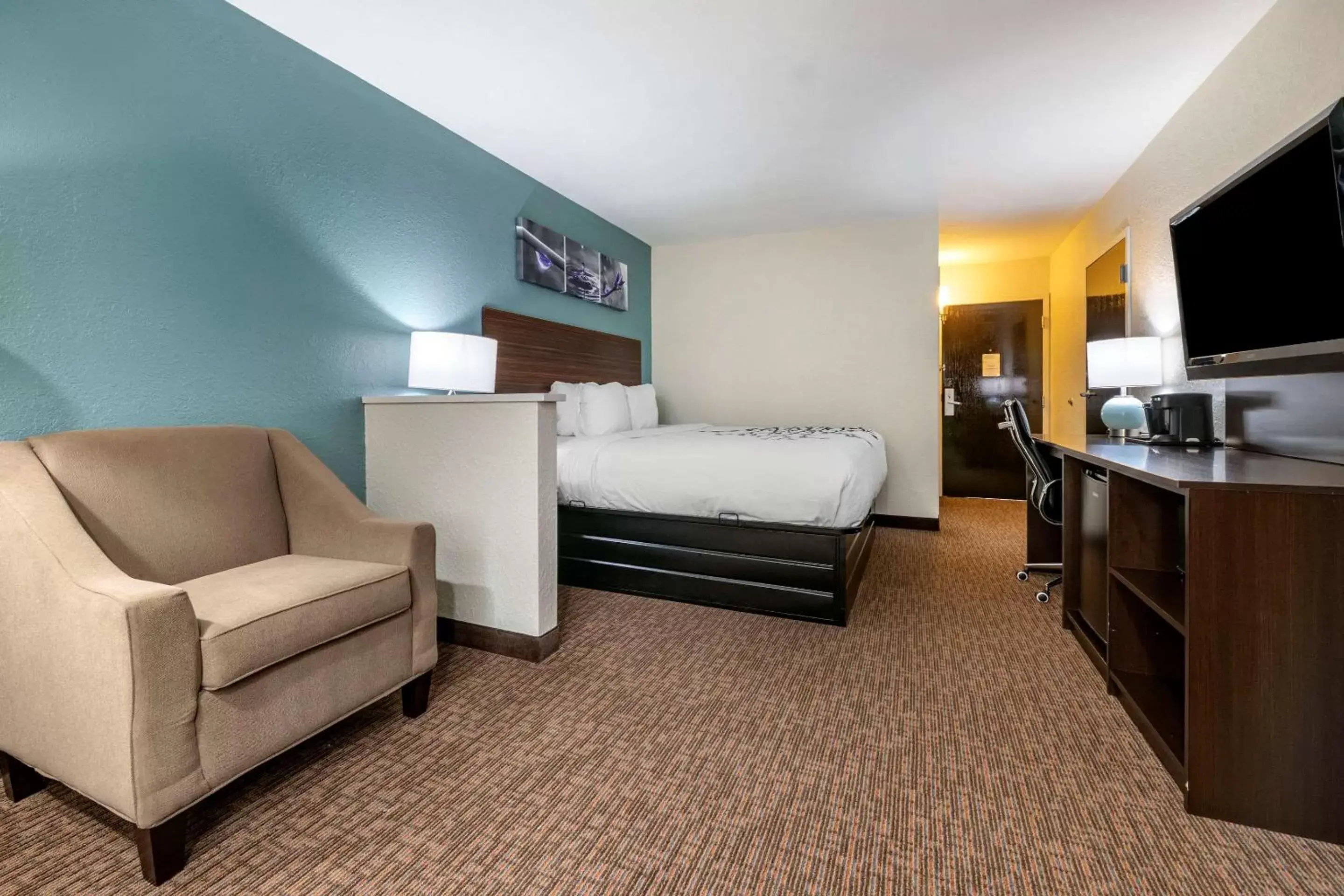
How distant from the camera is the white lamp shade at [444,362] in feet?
8.87

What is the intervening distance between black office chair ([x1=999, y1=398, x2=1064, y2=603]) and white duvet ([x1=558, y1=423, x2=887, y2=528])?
2.35ft

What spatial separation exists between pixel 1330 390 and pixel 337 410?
12.0 feet

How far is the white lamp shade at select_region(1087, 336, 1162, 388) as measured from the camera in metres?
3.07

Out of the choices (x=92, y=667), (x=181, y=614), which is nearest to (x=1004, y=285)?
(x=181, y=614)

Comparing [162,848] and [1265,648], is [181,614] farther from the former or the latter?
[1265,648]

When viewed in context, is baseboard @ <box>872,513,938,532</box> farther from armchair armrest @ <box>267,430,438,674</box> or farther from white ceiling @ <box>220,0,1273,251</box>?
armchair armrest @ <box>267,430,438,674</box>

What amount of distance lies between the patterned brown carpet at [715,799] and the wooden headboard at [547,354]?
195cm

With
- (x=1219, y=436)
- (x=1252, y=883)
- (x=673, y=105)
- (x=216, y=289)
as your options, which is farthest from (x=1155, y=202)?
(x=216, y=289)

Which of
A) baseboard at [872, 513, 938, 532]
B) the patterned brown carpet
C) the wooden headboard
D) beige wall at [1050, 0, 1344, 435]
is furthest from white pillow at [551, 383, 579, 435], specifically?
beige wall at [1050, 0, 1344, 435]

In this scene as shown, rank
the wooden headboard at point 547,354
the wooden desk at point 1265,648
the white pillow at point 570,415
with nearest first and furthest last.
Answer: the wooden desk at point 1265,648 → the wooden headboard at point 547,354 → the white pillow at point 570,415

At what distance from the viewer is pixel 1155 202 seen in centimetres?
334

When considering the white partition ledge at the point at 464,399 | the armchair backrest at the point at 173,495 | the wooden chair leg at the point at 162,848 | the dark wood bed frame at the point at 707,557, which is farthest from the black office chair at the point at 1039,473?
the wooden chair leg at the point at 162,848

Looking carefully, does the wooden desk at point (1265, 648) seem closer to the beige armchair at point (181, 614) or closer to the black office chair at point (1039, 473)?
the black office chair at point (1039, 473)

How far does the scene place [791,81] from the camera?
9.04 feet
